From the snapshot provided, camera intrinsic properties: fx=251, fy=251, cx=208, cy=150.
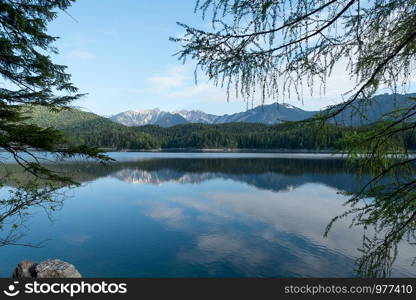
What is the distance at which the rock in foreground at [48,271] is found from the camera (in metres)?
9.41

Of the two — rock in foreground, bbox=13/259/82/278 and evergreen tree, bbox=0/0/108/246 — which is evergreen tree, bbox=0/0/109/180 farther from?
rock in foreground, bbox=13/259/82/278

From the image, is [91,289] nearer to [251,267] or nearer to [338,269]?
[251,267]

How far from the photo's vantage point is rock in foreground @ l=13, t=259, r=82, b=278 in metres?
9.41

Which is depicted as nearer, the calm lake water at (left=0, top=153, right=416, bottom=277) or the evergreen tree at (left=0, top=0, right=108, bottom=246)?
the evergreen tree at (left=0, top=0, right=108, bottom=246)

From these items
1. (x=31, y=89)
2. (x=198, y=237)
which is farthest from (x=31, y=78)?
(x=198, y=237)

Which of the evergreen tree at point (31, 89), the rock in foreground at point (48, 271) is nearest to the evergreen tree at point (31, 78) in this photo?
the evergreen tree at point (31, 89)

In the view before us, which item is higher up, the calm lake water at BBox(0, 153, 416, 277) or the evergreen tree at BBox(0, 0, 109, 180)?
the evergreen tree at BBox(0, 0, 109, 180)

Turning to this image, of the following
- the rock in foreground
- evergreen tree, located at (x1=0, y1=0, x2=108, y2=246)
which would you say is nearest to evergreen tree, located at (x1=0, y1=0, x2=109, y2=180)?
evergreen tree, located at (x1=0, y1=0, x2=108, y2=246)

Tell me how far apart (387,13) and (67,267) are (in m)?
12.2

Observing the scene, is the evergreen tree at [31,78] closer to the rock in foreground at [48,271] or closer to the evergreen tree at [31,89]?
the evergreen tree at [31,89]

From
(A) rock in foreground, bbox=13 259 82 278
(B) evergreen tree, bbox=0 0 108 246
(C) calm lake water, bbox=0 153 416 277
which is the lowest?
(C) calm lake water, bbox=0 153 416 277

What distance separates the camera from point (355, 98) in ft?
12.8

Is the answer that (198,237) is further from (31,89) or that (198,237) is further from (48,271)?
(31,89)

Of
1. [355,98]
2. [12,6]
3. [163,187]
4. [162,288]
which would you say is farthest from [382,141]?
[163,187]
